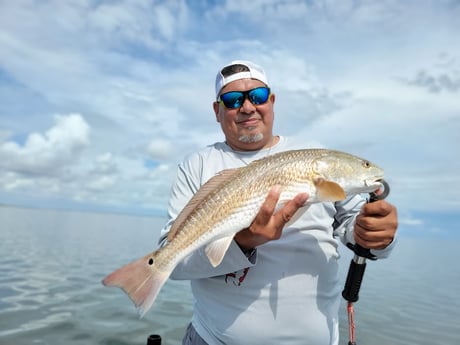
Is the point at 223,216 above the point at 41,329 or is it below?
above

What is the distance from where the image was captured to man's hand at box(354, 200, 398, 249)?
2.90 m

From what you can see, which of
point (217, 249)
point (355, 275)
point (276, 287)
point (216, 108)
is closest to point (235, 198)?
point (217, 249)

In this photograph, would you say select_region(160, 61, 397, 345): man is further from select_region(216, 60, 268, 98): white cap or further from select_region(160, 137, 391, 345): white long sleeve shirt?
select_region(216, 60, 268, 98): white cap

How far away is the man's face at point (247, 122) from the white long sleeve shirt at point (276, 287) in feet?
3.04

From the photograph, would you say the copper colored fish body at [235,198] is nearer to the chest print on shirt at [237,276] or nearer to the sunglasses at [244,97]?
the chest print on shirt at [237,276]

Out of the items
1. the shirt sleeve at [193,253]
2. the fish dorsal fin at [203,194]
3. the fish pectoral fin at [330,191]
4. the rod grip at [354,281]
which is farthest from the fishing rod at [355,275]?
the fish dorsal fin at [203,194]

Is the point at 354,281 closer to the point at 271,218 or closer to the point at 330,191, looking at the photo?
the point at 330,191

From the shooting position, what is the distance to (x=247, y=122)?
397 centimetres

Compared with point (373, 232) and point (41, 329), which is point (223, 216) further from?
point (41, 329)

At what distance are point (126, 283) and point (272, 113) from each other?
7.78 ft

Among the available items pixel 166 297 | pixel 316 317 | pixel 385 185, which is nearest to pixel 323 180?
pixel 385 185

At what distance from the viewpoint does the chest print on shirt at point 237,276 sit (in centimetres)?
328

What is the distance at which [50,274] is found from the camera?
14969 mm

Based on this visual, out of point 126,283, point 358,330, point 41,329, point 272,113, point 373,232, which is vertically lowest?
point 358,330
